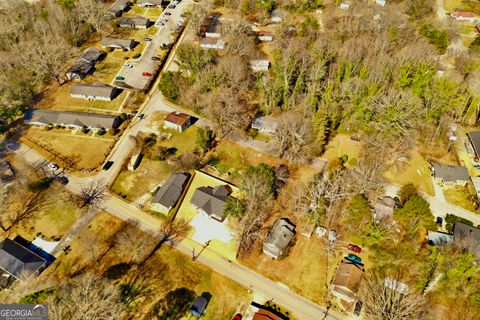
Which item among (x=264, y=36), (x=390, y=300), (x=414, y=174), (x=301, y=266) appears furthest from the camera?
(x=264, y=36)

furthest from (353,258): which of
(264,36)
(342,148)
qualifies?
(264,36)

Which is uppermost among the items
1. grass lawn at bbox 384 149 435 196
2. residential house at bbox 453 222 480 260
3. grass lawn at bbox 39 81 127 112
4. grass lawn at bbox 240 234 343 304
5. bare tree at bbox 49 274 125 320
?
bare tree at bbox 49 274 125 320

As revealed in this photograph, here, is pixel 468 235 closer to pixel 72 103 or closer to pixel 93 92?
pixel 93 92

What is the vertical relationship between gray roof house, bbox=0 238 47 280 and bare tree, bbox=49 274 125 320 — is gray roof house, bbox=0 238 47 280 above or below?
below

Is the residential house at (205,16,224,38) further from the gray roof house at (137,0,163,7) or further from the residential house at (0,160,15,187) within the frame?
the residential house at (0,160,15,187)

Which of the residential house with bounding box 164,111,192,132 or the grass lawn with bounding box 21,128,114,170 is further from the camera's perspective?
the residential house with bounding box 164,111,192,132

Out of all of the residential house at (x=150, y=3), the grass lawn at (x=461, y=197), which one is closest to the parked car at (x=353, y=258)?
→ the grass lawn at (x=461, y=197)

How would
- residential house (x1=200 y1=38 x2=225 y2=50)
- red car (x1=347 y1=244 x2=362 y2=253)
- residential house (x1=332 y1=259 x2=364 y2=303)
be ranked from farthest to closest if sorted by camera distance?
residential house (x1=200 y1=38 x2=225 y2=50) → red car (x1=347 y1=244 x2=362 y2=253) → residential house (x1=332 y1=259 x2=364 y2=303)

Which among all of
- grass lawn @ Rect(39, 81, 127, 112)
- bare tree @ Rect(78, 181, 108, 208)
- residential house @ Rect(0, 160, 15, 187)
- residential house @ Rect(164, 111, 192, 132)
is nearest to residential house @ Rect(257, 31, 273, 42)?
residential house @ Rect(164, 111, 192, 132)
